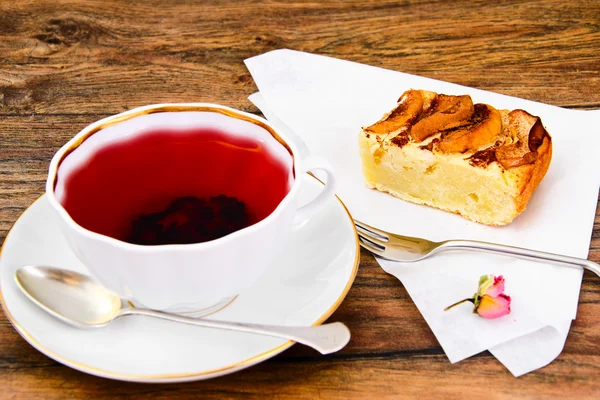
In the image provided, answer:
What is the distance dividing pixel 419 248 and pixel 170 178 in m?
0.51

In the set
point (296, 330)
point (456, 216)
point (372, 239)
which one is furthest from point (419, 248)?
point (296, 330)

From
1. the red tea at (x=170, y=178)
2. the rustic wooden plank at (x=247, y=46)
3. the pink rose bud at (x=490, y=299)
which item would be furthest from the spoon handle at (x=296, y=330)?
the rustic wooden plank at (x=247, y=46)

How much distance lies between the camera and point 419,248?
1.37 meters

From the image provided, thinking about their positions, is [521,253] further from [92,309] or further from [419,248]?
[92,309]

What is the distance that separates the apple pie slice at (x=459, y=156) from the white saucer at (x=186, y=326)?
306mm

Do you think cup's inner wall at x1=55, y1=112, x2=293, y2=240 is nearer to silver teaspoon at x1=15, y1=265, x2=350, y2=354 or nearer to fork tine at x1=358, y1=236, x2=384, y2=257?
silver teaspoon at x1=15, y1=265, x2=350, y2=354

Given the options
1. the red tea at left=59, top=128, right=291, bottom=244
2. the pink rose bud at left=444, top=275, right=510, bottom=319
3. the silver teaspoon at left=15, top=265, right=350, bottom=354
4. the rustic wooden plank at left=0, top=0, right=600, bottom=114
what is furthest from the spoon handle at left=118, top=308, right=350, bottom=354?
the rustic wooden plank at left=0, top=0, right=600, bottom=114

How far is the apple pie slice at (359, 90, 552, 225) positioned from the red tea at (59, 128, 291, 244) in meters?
0.45

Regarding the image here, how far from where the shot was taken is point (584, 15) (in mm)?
2275

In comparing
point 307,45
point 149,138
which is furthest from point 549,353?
point 307,45

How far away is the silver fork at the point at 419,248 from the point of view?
1.31 m

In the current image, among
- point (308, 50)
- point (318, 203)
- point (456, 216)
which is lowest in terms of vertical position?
point (456, 216)

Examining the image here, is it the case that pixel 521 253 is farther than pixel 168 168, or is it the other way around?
pixel 521 253

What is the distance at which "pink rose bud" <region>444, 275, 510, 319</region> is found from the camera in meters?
1.19
